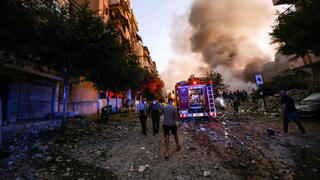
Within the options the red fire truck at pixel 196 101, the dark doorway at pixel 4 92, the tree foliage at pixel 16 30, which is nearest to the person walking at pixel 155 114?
the red fire truck at pixel 196 101

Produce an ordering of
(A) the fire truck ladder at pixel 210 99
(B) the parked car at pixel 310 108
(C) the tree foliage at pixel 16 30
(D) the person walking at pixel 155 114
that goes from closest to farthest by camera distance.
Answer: (C) the tree foliage at pixel 16 30, (D) the person walking at pixel 155 114, (B) the parked car at pixel 310 108, (A) the fire truck ladder at pixel 210 99

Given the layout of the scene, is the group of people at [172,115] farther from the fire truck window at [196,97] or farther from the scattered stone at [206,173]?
the fire truck window at [196,97]

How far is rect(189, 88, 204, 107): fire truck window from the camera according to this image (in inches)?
426

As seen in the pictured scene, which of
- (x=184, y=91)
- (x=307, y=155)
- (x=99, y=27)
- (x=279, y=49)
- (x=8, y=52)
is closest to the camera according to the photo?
(x=307, y=155)

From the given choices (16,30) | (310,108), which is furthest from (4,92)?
(310,108)

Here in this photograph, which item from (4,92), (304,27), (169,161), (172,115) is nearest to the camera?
(169,161)

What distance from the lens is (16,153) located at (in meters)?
4.19

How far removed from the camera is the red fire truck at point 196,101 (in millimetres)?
9789

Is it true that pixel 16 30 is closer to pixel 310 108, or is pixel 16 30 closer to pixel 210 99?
pixel 210 99

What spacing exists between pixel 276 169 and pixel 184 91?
25.0 feet

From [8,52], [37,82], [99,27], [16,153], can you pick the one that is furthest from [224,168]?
[37,82]

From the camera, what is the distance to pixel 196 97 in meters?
11.0

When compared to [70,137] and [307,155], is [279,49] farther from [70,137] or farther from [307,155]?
[70,137]

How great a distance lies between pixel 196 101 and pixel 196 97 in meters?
0.34
